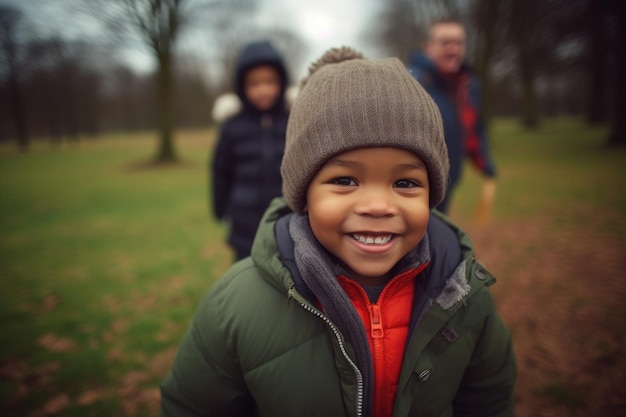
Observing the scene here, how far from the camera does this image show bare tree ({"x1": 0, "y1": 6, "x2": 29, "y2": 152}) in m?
23.9

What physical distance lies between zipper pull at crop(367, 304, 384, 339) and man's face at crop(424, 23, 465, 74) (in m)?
2.52

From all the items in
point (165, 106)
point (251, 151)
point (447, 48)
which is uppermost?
point (165, 106)

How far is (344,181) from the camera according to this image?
44.1 inches

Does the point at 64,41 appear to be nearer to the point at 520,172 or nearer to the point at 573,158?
the point at 520,172

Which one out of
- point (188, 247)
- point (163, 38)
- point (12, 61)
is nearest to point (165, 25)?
point (163, 38)

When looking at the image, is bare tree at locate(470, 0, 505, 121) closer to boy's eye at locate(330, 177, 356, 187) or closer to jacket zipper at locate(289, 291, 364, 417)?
boy's eye at locate(330, 177, 356, 187)

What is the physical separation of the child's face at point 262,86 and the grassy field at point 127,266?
2.37 m

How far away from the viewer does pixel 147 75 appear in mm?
54312

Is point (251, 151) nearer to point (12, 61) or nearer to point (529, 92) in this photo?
point (529, 92)

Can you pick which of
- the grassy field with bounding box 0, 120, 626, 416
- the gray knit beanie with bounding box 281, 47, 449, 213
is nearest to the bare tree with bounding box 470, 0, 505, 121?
the grassy field with bounding box 0, 120, 626, 416

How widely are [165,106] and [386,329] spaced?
1865 cm

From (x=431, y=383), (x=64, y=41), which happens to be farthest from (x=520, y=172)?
(x=64, y=41)

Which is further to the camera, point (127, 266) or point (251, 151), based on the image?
point (127, 266)

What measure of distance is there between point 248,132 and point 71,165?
2050 centimetres
